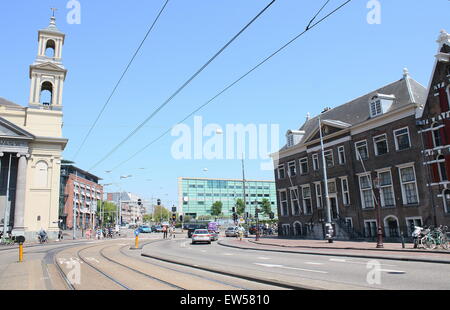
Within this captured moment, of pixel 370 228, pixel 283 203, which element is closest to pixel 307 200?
pixel 283 203

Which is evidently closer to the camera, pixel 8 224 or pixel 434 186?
pixel 434 186

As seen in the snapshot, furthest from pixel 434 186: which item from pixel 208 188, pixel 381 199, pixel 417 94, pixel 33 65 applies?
pixel 208 188

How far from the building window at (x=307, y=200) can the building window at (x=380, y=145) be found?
33.8 ft

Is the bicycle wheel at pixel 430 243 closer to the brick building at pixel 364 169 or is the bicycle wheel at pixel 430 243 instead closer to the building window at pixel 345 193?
the brick building at pixel 364 169

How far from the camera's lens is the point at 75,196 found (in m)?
88.5

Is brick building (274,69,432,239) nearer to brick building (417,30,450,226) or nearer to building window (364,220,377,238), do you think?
building window (364,220,377,238)

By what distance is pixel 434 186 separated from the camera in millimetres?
27188

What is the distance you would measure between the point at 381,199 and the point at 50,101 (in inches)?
2017

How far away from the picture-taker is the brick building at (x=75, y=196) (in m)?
87.1

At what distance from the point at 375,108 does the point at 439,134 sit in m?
6.79

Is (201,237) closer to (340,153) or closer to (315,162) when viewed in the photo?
(315,162)
